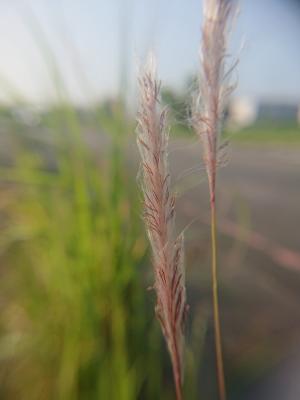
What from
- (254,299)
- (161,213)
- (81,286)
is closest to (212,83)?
(161,213)

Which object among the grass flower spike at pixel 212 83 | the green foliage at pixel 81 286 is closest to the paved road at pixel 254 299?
the green foliage at pixel 81 286

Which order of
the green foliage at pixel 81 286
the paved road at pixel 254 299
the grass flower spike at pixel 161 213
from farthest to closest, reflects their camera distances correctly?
1. the paved road at pixel 254 299
2. the green foliage at pixel 81 286
3. the grass flower spike at pixel 161 213

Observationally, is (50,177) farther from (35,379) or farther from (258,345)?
(258,345)

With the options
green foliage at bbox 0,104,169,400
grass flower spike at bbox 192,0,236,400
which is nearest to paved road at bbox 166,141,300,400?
green foliage at bbox 0,104,169,400

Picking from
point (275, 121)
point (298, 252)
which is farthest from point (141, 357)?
point (298, 252)

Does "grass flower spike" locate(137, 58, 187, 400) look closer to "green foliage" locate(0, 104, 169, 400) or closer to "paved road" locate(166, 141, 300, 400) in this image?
"paved road" locate(166, 141, 300, 400)

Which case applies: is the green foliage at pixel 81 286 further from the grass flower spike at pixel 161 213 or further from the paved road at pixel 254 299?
the grass flower spike at pixel 161 213
